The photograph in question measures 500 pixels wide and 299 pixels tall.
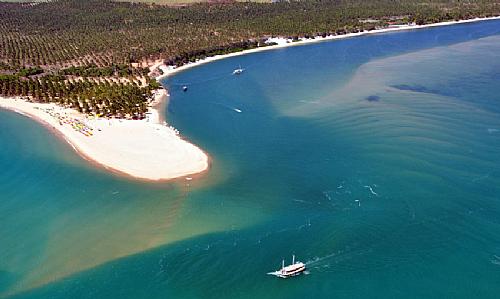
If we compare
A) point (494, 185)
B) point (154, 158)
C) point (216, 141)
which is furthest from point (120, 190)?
point (494, 185)

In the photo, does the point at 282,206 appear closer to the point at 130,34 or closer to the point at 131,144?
the point at 131,144

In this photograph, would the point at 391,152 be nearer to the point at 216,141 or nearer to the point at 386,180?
the point at 386,180

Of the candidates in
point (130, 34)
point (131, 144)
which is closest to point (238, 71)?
point (131, 144)

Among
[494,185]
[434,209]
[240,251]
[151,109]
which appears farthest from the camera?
[151,109]

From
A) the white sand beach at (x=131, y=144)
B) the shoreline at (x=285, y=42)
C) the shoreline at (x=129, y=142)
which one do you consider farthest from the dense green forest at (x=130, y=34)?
the white sand beach at (x=131, y=144)

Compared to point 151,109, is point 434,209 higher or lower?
lower

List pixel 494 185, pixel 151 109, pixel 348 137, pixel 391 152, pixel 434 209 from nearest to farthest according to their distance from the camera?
1. pixel 434 209
2. pixel 494 185
3. pixel 391 152
4. pixel 348 137
5. pixel 151 109
